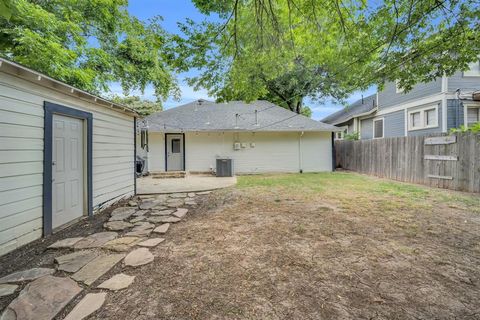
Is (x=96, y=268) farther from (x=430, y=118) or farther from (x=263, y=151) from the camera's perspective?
(x=430, y=118)

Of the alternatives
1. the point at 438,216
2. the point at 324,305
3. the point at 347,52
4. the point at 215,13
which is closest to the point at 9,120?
the point at 215,13

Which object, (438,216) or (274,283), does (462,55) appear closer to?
(438,216)

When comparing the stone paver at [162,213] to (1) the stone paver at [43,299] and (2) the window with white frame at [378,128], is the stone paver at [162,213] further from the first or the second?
(2) the window with white frame at [378,128]

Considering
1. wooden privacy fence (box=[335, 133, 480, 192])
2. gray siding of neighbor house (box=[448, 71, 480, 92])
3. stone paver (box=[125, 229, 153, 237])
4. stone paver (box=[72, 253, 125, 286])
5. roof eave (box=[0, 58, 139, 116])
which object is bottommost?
stone paver (box=[72, 253, 125, 286])

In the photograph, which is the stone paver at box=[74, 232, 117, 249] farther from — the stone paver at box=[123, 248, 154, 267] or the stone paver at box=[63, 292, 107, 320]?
the stone paver at box=[63, 292, 107, 320]

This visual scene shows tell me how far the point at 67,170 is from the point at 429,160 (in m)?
10.2

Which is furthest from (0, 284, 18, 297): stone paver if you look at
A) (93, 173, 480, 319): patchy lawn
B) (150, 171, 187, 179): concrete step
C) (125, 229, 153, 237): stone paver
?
(150, 171, 187, 179): concrete step

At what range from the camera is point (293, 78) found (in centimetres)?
1703

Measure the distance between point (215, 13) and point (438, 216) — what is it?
5.93 meters

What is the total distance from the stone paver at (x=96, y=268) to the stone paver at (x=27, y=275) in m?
0.36

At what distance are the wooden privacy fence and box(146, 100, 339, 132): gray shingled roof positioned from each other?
2965mm

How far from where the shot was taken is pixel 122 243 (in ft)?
11.1

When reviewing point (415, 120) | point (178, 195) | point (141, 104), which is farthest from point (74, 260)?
point (141, 104)

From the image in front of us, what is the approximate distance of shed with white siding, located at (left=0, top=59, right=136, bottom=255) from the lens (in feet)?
10.2
